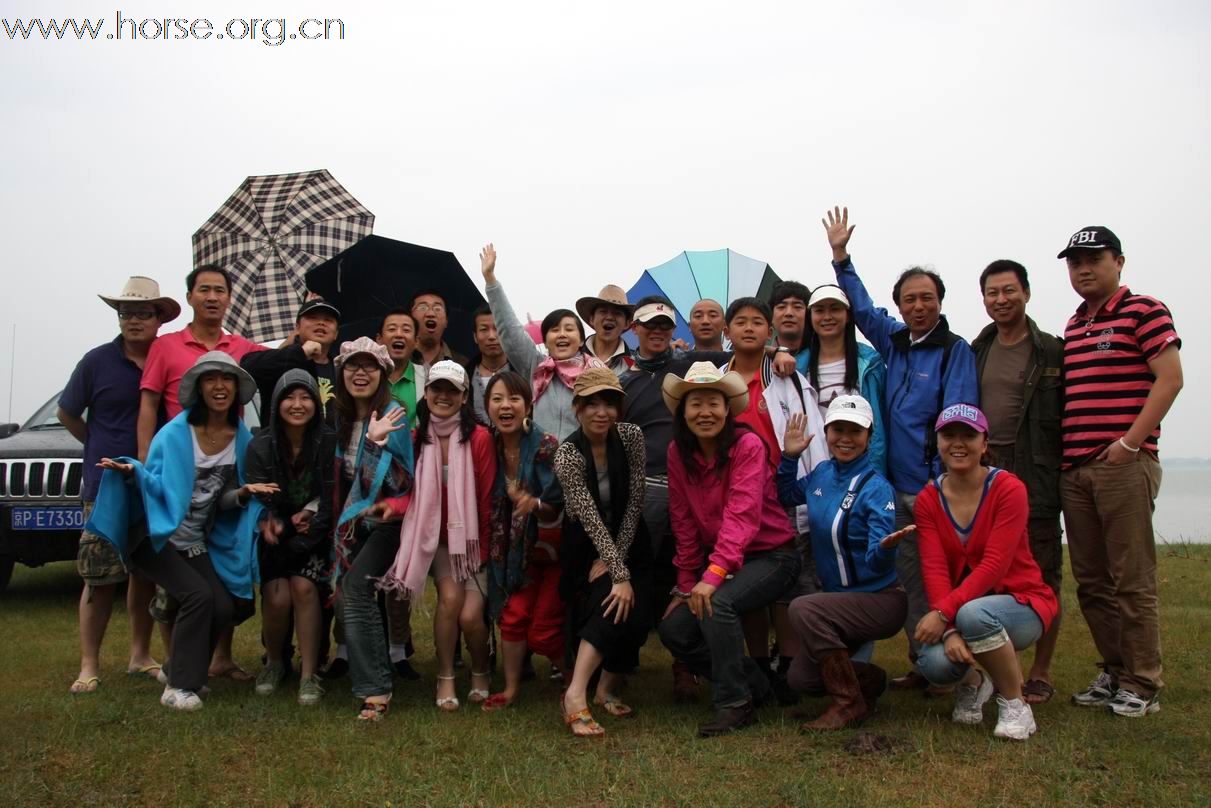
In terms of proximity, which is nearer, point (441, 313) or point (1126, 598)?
point (1126, 598)

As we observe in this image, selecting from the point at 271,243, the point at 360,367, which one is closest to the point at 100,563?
the point at 360,367

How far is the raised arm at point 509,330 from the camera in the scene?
5891 millimetres

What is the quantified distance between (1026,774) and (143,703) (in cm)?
437

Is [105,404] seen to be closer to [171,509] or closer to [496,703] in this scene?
[171,509]

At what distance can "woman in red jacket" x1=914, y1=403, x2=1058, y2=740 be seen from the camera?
4371 millimetres

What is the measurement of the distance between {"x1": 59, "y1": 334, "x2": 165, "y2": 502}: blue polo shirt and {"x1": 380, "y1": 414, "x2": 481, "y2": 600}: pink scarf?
5.86 ft

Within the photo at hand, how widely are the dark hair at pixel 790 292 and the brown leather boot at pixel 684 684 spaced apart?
224cm

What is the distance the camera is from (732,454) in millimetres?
4883

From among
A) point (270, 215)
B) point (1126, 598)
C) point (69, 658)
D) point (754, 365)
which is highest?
point (270, 215)

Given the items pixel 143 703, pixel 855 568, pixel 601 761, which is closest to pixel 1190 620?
pixel 855 568

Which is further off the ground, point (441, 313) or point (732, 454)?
point (441, 313)

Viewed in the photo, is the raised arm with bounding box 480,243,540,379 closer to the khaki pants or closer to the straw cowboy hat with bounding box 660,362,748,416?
the straw cowboy hat with bounding box 660,362,748,416

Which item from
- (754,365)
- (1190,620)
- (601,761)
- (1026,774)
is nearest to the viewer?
(1026,774)

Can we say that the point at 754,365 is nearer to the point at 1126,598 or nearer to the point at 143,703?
the point at 1126,598
